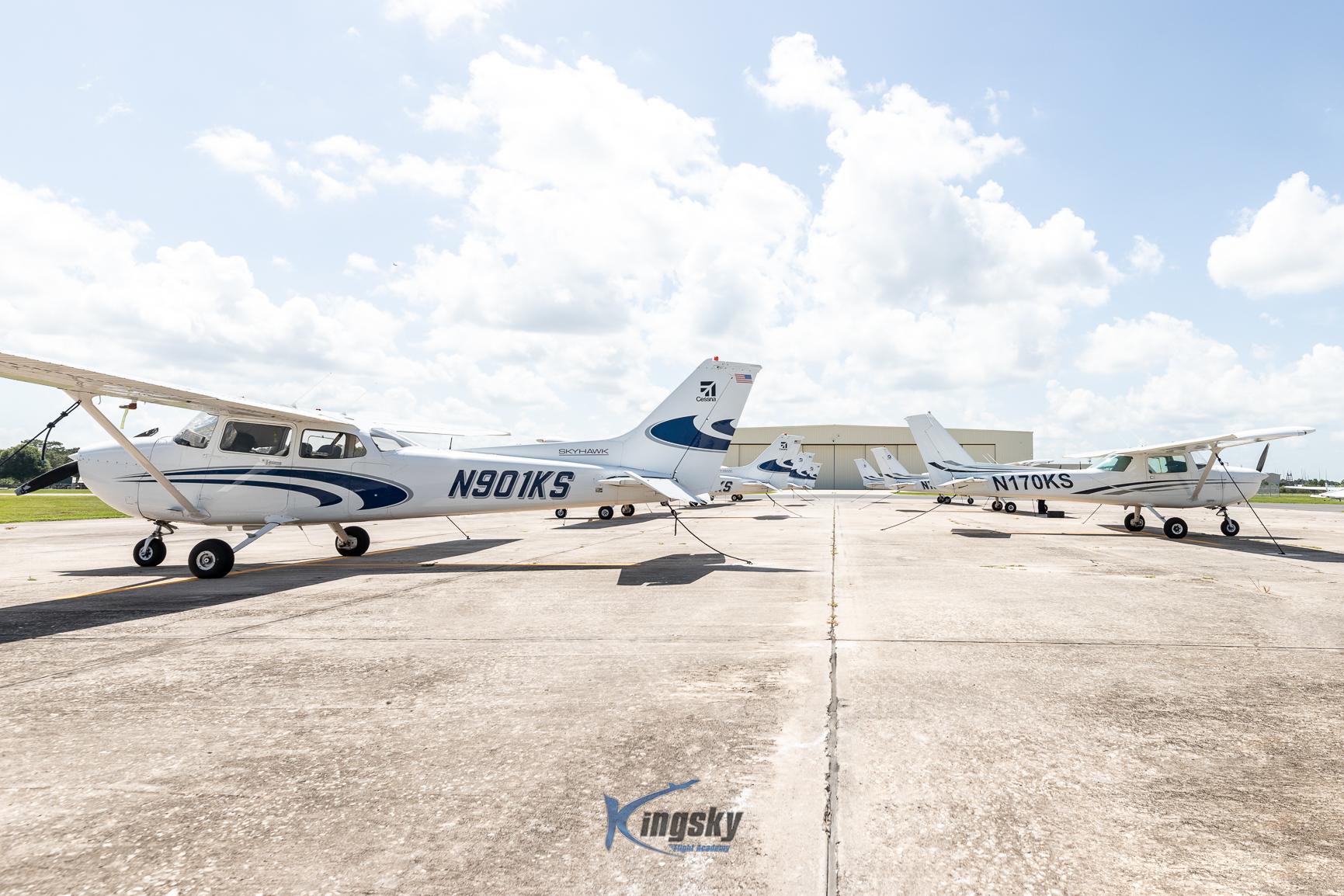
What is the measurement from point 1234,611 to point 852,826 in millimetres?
6532

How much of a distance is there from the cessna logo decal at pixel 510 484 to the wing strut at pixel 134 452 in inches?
147

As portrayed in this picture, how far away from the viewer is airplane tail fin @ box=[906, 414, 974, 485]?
85.6 feet

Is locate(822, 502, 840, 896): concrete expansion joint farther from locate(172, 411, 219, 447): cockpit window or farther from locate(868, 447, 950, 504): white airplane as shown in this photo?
locate(868, 447, 950, 504): white airplane

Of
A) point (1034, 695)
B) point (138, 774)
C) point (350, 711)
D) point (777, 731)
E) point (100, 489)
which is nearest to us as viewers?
point (138, 774)

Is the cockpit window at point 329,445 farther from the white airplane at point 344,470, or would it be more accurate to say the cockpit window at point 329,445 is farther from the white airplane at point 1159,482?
the white airplane at point 1159,482

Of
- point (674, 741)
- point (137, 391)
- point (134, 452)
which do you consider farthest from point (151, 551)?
point (674, 741)

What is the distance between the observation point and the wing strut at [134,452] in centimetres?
856

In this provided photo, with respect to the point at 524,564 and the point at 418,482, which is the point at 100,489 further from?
the point at 524,564

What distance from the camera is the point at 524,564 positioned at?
1056 cm

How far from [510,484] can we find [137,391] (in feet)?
17.0

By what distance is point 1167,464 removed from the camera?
1703 centimetres

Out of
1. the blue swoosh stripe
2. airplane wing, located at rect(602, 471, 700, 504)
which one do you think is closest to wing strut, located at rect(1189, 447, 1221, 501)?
the blue swoosh stripe

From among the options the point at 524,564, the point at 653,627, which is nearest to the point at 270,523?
the point at 524,564

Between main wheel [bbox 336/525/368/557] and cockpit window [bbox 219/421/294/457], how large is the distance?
2252 millimetres
